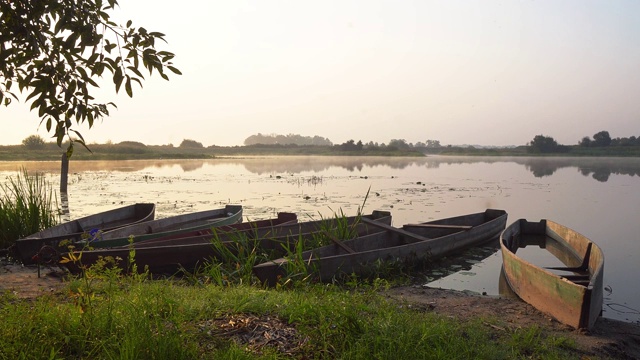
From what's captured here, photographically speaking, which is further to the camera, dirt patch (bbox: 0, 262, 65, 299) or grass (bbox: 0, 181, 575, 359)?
dirt patch (bbox: 0, 262, 65, 299)

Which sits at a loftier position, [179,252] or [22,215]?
[22,215]

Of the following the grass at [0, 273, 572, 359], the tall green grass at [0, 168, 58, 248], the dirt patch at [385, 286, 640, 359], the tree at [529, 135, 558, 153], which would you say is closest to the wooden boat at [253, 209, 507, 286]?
the dirt patch at [385, 286, 640, 359]

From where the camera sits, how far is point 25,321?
366 cm

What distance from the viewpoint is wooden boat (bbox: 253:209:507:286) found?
728cm

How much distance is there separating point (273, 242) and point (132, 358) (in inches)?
212

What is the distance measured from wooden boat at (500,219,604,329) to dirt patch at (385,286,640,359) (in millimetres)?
136

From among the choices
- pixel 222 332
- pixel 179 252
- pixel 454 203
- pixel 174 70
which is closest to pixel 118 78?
pixel 174 70

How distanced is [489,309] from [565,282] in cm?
107

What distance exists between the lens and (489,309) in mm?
6539

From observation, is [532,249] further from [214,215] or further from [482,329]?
[214,215]

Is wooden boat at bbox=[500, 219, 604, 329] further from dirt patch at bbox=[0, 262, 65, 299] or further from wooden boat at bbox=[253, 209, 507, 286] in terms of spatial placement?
dirt patch at bbox=[0, 262, 65, 299]

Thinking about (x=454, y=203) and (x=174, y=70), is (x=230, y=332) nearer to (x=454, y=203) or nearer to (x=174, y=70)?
(x=174, y=70)

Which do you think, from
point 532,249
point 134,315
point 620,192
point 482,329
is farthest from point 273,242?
point 620,192

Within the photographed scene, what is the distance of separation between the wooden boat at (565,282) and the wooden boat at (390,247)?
3.33ft
